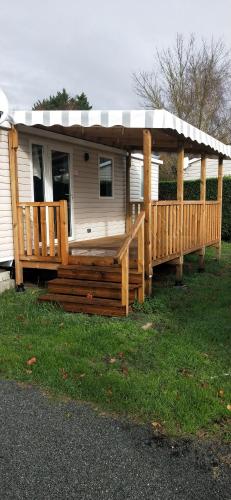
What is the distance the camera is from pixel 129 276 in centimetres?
584

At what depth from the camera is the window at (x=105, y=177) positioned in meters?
9.91

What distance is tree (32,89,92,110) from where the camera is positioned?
114ft

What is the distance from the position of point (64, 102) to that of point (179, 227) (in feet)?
100

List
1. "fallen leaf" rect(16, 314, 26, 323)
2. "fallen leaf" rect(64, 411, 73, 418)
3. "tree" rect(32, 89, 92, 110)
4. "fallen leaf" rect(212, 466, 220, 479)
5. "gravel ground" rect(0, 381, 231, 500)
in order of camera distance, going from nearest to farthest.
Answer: "gravel ground" rect(0, 381, 231, 500) < "fallen leaf" rect(212, 466, 220, 479) < "fallen leaf" rect(64, 411, 73, 418) < "fallen leaf" rect(16, 314, 26, 323) < "tree" rect(32, 89, 92, 110)

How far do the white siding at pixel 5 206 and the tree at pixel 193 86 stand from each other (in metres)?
19.4

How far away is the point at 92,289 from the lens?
224 inches

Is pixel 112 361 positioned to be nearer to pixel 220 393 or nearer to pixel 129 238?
pixel 220 393

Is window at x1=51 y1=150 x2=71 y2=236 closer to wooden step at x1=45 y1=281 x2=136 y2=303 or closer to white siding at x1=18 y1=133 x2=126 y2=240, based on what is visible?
white siding at x1=18 y1=133 x2=126 y2=240

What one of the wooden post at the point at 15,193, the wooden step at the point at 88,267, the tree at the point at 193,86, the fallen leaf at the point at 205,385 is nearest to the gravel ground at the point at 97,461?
the fallen leaf at the point at 205,385

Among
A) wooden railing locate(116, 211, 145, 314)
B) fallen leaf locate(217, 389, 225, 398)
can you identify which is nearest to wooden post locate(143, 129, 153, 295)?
wooden railing locate(116, 211, 145, 314)

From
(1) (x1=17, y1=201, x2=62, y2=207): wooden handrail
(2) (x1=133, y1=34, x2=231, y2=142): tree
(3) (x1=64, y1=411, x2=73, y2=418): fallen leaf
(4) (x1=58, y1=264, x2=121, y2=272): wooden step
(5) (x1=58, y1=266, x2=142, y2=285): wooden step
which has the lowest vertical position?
(3) (x1=64, y1=411, x2=73, y2=418): fallen leaf

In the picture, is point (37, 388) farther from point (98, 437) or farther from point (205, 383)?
point (205, 383)

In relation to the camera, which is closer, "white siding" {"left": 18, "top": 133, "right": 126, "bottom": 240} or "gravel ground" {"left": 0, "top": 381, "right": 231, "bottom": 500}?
"gravel ground" {"left": 0, "top": 381, "right": 231, "bottom": 500}

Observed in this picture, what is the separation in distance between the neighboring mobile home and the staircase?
0.01 m
